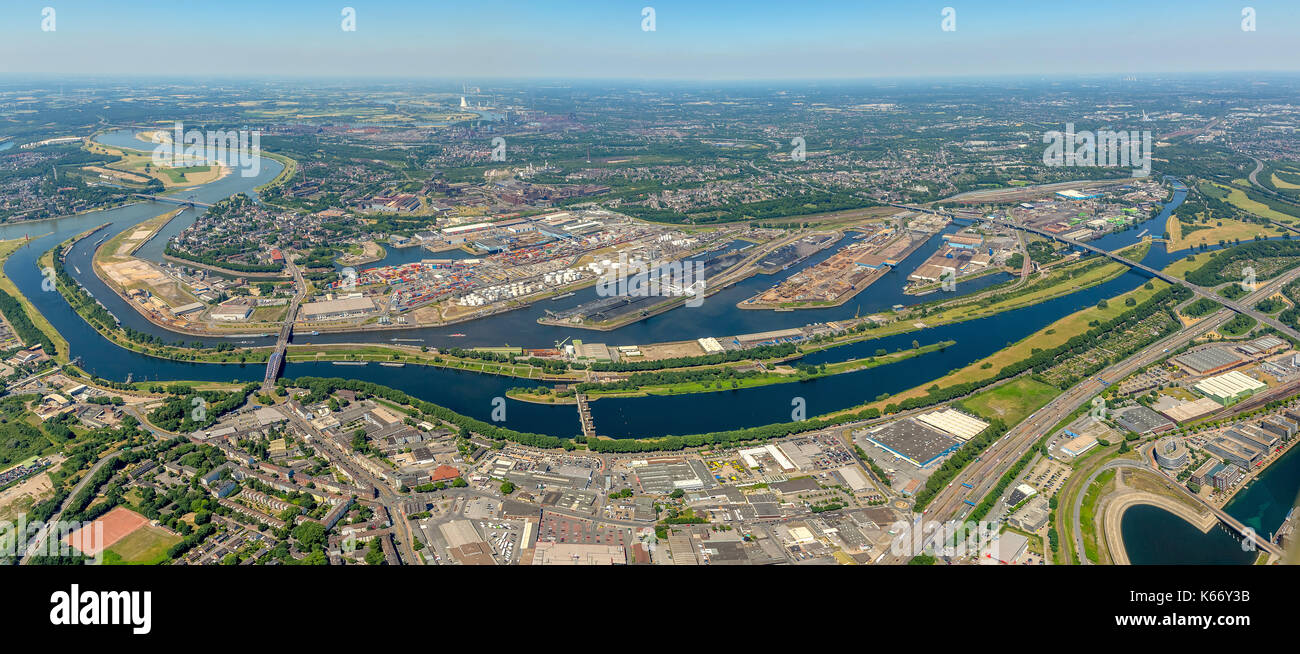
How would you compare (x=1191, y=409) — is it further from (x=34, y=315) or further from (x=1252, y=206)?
(x=34, y=315)

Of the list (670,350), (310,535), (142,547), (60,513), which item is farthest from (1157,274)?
(60,513)

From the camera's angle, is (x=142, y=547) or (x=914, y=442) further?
(x=914, y=442)

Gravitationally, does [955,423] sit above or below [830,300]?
below

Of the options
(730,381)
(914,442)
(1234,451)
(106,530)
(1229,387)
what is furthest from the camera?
(730,381)

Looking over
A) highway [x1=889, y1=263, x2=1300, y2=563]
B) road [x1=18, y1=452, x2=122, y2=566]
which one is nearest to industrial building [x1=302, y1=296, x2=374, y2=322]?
road [x1=18, y1=452, x2=122, y2=566]

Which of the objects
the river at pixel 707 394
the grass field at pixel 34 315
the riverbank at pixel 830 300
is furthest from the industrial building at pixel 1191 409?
the grass field at pixel 34 315

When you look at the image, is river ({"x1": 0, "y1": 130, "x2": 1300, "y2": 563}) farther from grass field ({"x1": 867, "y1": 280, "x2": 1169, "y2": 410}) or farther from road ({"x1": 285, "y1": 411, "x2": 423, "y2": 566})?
road ({"x1": 285, "y1": 411, "x2": 423, "y2": 566})

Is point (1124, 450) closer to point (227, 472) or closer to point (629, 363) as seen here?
point (629, 363)
